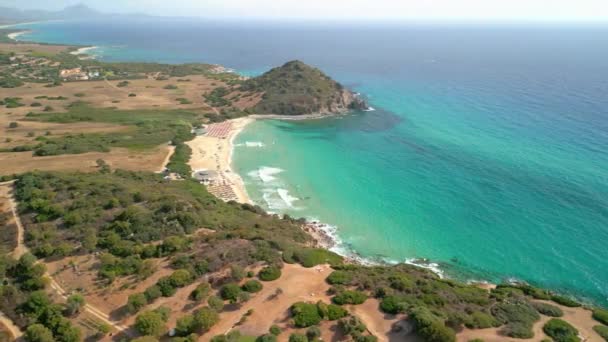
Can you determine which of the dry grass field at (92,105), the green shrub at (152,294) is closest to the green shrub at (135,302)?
the green shrub at (152,294)

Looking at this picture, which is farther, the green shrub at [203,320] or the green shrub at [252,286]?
the green shrub at [252,286]

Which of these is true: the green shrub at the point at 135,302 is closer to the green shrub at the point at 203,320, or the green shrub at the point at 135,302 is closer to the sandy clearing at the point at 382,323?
the green shrub at the point at 203,320

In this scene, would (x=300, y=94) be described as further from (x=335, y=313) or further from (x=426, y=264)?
(x=335, y=313)

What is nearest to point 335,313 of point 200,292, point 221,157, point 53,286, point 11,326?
point 200,292

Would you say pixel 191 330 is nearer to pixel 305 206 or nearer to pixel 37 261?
pixel 37 261

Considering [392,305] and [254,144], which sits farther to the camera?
[254,144]
